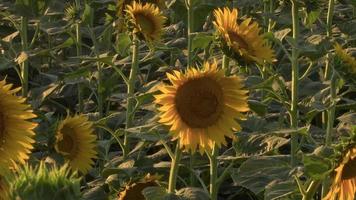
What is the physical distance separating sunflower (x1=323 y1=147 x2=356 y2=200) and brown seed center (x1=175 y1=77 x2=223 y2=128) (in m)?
0.41

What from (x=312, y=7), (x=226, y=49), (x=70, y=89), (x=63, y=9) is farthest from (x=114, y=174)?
(x=63, y=9)

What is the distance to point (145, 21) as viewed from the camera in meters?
2.95

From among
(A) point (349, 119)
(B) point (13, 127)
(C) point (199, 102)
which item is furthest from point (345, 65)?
(B) point (13, 127)

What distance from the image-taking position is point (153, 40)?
3.01m

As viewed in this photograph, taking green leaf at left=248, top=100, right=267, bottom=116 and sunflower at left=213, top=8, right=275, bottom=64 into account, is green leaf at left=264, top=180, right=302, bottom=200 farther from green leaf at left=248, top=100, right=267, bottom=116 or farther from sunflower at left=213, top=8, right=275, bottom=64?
sunflower at left=213, top=8, right=275, bottom=64

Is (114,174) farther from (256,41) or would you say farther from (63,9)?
(63,9)

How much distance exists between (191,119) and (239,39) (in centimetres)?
44

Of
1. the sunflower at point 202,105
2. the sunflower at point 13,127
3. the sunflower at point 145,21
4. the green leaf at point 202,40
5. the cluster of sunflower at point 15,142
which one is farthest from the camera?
the sunflower at point 145,21

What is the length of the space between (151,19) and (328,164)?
4.10ft

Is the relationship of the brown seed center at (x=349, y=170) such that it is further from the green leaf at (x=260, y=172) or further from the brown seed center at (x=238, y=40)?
the brown seed center at (x=238, y=40)

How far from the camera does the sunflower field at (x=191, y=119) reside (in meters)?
1.79

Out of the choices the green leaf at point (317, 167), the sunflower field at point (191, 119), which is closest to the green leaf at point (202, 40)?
the sunflower field at point (191, 119)

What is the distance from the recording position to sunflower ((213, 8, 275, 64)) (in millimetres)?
2355

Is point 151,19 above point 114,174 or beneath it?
above
